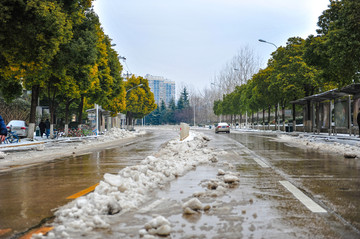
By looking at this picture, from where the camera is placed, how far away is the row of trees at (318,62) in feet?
59.9

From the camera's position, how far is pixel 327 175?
8.25 metres

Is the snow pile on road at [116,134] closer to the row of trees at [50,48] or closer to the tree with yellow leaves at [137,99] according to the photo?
the row of trees at [50,48]

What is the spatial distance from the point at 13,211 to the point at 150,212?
1823mm

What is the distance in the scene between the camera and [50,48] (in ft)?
54.0

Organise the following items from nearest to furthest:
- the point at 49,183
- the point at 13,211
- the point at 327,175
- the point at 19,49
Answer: the point at 13,211
the point at 49,183
the point at 327,175
the point at 19,49

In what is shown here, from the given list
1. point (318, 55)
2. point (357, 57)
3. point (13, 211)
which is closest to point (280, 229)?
point (13, 211)

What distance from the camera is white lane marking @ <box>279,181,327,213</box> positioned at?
16.1 feet

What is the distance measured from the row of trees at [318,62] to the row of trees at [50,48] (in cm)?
1341

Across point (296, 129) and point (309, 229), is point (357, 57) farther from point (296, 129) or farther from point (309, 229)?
point (296, 129)

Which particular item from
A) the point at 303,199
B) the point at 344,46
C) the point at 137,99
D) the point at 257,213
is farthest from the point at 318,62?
the point at 137,99

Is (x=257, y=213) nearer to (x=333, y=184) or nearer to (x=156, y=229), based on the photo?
(x=156, y=229)

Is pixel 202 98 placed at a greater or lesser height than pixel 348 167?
greater

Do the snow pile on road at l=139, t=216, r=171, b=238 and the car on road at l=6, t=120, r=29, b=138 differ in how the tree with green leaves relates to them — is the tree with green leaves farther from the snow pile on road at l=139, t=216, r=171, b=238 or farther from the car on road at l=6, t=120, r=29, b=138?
the car on road at l=6, t=120, r=29, b=138

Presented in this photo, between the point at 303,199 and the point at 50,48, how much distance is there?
551 inches
